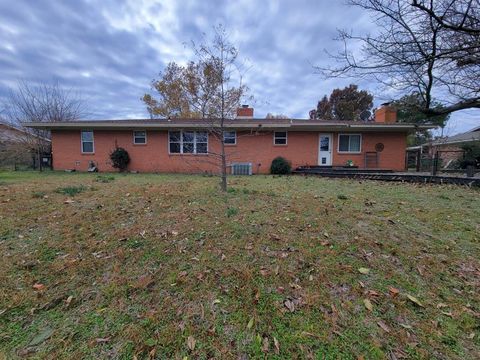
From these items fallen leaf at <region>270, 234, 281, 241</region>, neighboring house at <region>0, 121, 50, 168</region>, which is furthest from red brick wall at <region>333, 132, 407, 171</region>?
neighboring house at <region>0, 121, 50, 168</region>

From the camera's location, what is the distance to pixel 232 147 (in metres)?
13.2

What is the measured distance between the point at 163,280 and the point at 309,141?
12263mm

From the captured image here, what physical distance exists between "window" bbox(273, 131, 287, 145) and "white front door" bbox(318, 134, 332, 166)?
196cm

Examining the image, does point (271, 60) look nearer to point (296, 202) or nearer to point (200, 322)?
point (296, 202)

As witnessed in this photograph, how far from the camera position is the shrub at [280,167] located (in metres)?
12.5

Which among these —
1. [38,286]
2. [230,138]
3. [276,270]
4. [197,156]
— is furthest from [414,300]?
[197,156]

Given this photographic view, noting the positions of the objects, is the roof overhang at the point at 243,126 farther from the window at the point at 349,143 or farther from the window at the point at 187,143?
the window at the point at 349,143

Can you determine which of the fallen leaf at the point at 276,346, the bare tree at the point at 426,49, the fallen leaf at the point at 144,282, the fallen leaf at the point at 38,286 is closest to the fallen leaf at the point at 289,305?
the fallen leaf at the point at 276,346

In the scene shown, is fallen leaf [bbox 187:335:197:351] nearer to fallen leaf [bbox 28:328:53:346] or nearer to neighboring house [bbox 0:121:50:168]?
fallen leaf [bbox 28:328:53:346]

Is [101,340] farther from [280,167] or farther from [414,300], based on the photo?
[280,167]

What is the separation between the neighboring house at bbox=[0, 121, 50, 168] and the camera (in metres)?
14.6

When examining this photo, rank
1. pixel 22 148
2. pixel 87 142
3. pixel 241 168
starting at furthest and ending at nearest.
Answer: pixel 22 148, pixel 87 142, pixel 241 168

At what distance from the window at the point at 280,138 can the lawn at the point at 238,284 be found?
947cm

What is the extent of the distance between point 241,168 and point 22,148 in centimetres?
1379
